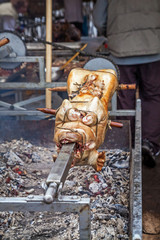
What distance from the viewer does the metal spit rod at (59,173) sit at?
1.42m

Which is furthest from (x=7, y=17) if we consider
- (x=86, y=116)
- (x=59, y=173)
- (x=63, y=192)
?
(x=59, y=173)

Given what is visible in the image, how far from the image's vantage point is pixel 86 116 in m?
2.08

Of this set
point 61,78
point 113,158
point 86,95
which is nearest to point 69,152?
point 86,95

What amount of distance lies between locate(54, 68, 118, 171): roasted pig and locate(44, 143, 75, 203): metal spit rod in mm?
110

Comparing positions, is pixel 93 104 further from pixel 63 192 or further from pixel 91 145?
pixel 63 192

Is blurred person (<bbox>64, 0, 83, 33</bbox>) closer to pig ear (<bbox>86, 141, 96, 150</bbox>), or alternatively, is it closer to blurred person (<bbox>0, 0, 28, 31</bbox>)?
blurred person (<bbox>0, 0, 28, 31</bbox>)

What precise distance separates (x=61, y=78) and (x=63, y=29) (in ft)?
9.18

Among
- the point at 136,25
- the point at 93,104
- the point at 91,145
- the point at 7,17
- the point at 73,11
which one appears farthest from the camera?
the point at 73,11

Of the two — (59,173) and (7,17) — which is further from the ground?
(7,17)

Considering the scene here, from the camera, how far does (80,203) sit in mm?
1459

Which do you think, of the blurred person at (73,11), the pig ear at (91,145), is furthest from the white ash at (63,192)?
the blurred person at (73,11)

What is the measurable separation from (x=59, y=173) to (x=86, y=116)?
606 mm

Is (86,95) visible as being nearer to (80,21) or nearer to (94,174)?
(94,174)

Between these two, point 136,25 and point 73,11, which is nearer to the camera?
point 136,25
